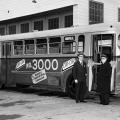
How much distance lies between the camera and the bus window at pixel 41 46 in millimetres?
15492

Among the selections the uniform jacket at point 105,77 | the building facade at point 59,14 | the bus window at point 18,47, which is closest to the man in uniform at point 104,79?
the uniform jacket at point 105,77

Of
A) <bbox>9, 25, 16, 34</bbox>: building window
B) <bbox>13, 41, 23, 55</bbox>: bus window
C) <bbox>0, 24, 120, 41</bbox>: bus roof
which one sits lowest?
<bbox>13, 41, 23, 55</bbox>: bus window

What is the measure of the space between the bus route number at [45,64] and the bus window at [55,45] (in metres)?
0.41

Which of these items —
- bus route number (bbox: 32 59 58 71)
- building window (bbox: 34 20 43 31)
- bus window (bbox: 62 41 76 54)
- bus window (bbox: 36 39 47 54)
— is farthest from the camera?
building window (bbox: 34 20 43 31)

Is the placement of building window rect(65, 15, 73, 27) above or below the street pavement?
above

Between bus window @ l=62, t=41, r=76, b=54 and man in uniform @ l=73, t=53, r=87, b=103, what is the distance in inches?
46.4

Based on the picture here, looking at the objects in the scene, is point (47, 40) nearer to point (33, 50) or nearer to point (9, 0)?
point (33, 50)

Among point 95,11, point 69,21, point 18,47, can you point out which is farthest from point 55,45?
point 69,21

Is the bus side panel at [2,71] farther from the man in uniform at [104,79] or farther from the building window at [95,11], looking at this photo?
the building window at [95,11]

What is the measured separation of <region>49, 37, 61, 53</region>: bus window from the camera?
1483 cm

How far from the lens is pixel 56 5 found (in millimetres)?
25484

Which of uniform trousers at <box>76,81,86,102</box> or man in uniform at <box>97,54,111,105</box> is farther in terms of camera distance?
uniform trousers at <box>76,81,86,102</box>

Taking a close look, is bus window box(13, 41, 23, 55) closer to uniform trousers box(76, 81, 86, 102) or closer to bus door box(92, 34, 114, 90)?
bus door box(92, 34, 114, 90)

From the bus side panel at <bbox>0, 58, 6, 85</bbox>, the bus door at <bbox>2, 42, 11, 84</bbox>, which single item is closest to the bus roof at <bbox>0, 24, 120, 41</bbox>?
the bus door at <bbox>2, 42, 11, 84</bbox>
